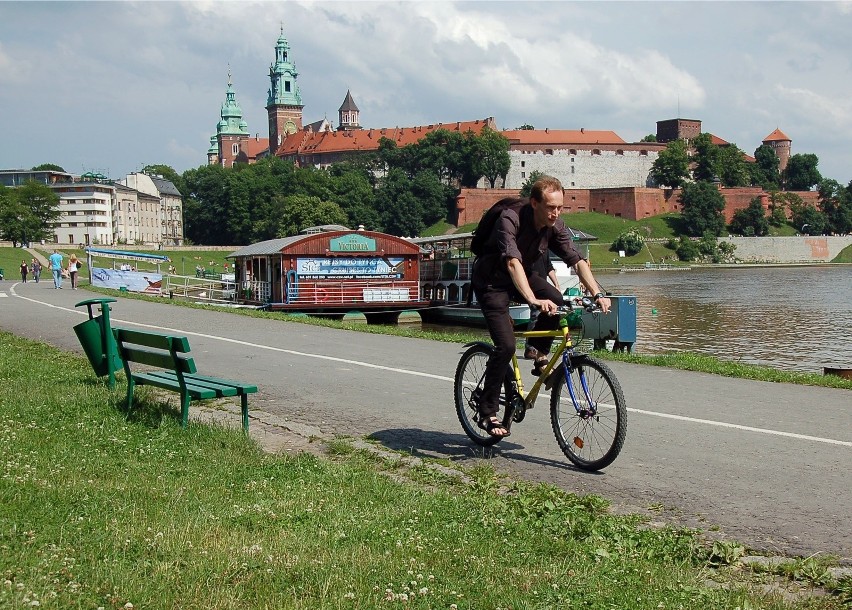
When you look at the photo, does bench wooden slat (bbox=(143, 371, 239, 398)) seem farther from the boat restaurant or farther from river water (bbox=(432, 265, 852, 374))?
the boat restaurant

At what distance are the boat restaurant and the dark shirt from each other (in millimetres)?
28604

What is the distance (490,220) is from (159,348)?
2807 mm

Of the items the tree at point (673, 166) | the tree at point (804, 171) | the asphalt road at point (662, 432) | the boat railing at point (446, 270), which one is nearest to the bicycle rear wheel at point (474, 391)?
the asphalt road at point (662, 432)

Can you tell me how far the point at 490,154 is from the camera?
144 m

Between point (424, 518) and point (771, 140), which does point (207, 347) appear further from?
point (771, 140)

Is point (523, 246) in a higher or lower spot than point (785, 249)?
lower

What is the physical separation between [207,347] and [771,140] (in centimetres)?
17583

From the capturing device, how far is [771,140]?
576 ft

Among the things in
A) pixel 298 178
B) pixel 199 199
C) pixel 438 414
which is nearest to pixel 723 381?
pixel 438 414

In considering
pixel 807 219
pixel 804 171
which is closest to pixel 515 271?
pixel 807 219

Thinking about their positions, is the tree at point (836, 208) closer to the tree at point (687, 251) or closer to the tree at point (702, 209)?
the tree at point (702, 209)

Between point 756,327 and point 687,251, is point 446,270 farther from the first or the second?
point 687,251

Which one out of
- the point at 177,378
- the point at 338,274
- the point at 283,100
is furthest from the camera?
the point at 283,100

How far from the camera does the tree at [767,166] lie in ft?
539
